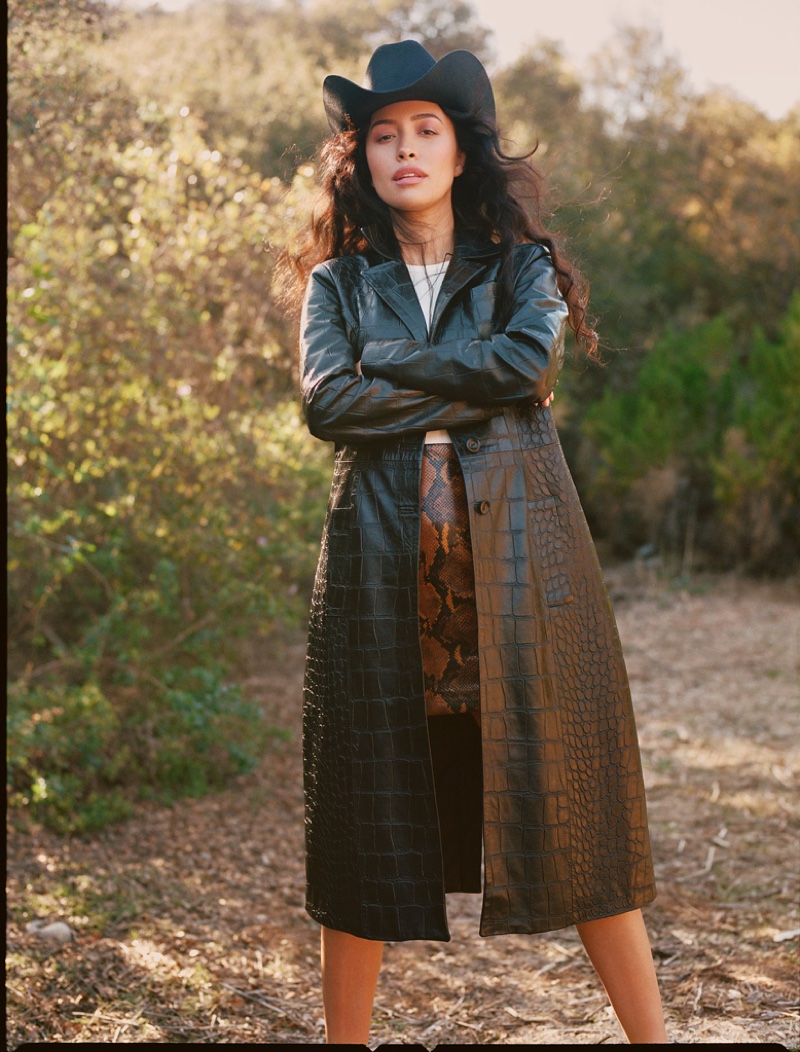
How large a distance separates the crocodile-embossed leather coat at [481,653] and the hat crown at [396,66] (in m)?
Answer: 0.41

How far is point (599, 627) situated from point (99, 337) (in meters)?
2.95

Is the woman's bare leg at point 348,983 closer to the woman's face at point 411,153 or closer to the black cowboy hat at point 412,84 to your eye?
the woman's face at point 411,153

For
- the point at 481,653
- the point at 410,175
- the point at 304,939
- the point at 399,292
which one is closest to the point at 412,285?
the point at 399,292

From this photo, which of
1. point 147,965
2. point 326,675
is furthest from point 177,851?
point 326,675

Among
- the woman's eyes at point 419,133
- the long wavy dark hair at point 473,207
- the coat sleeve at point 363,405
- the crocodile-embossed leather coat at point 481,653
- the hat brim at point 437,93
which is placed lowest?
the crocodile-embossed leather coat at point 481,653

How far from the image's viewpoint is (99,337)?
14.4 ft

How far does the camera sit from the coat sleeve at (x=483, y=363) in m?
1.97

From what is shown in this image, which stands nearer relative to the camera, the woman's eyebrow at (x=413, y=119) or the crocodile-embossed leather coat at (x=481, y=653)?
the crocodile-embossed leather coat at (x=481, y=653)

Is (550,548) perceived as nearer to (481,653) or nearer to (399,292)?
(481,653)

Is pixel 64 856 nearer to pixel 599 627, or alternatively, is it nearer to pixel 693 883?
pixel 693 883

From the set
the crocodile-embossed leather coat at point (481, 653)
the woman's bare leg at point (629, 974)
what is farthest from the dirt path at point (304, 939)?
the crocodile-embossed leather coat at point (481, 653)

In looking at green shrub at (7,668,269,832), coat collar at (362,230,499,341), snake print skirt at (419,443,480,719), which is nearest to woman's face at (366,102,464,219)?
coat collar at (362,230,499,341)

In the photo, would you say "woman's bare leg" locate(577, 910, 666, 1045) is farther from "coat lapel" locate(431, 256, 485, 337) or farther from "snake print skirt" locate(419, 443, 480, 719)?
"coat lapel" locate(431, 256, 485, 337)

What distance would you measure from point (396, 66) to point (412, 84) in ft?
0.28
